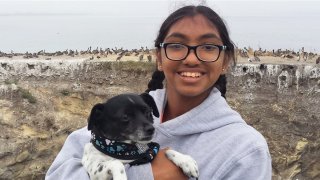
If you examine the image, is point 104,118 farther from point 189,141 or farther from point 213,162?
point 213,162

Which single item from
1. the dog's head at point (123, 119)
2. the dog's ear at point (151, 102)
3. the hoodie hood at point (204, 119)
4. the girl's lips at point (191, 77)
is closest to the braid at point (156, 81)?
the dog's ear at point (151, 102)

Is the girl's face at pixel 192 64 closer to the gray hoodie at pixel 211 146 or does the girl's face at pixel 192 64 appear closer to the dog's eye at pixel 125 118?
the gray hoodie at pixel 211 146

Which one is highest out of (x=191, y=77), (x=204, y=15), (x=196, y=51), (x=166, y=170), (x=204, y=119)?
(x=204, y=15)

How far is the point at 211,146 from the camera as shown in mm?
2469

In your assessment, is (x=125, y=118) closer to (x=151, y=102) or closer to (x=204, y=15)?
(x=151, y=102)

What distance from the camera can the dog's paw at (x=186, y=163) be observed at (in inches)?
93.9

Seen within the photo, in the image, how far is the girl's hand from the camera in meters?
2.46

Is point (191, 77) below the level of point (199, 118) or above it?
above

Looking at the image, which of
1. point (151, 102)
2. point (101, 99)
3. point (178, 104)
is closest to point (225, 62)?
point (178, 104)

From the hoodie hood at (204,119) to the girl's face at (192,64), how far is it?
0.07m

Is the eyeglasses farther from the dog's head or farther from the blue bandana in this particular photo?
the blue bandana

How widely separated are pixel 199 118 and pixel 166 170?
0.33m

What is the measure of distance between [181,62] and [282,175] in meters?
14.4

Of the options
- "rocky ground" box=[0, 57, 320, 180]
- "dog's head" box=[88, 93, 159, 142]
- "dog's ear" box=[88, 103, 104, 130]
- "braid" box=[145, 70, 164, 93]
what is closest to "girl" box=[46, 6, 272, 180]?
"dog's head" box=[88, 93, 159, 142]
